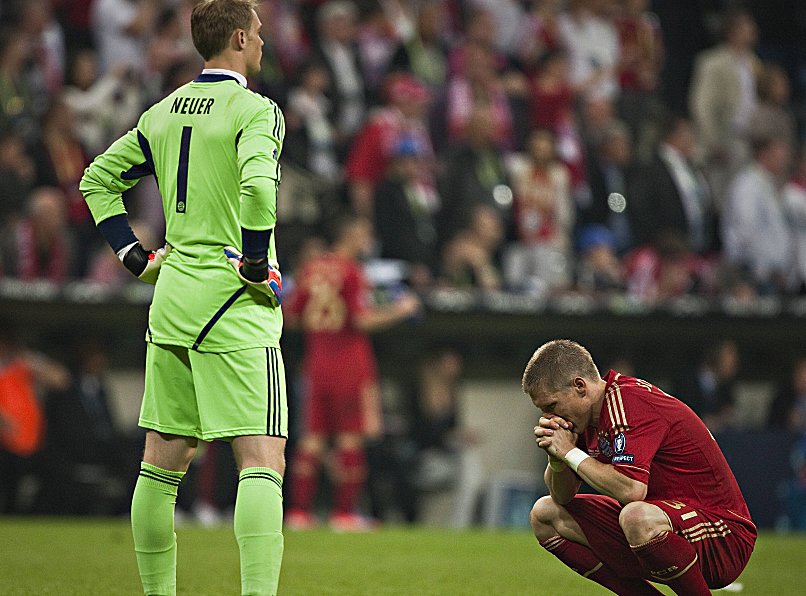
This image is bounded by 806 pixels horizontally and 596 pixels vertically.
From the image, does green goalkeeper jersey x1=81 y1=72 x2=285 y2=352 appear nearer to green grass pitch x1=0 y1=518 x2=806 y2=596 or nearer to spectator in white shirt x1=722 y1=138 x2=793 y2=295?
green grass pitch x1=0 y1=518 x2=806 y2=596

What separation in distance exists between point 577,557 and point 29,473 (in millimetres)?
A: 7492

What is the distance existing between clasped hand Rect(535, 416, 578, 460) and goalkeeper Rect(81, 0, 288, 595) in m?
0.85

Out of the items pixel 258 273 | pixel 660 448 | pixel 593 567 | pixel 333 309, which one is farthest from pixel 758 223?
pixel 258 273

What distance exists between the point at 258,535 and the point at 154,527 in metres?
0.46

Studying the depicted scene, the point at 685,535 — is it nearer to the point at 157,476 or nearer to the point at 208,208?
the point at 157,476

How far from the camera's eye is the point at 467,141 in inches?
507

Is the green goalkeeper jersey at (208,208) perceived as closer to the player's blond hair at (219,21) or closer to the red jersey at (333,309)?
the player's blond hair at (219,21)

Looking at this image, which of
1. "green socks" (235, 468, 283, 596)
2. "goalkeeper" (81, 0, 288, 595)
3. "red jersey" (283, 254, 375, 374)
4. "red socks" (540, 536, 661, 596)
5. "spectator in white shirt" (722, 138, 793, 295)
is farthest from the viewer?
"spectator in white shirt" (722, 138, 793, 295)

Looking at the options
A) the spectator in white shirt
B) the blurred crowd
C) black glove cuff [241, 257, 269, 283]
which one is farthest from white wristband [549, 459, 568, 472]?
the spectator in white shirt

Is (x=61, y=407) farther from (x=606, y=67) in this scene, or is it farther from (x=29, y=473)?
(x=606, y=67)

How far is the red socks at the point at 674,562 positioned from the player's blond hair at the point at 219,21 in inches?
85.8

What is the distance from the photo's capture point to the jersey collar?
445 cm

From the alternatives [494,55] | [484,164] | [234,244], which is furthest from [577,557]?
[494,55]

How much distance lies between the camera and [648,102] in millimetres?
15000
